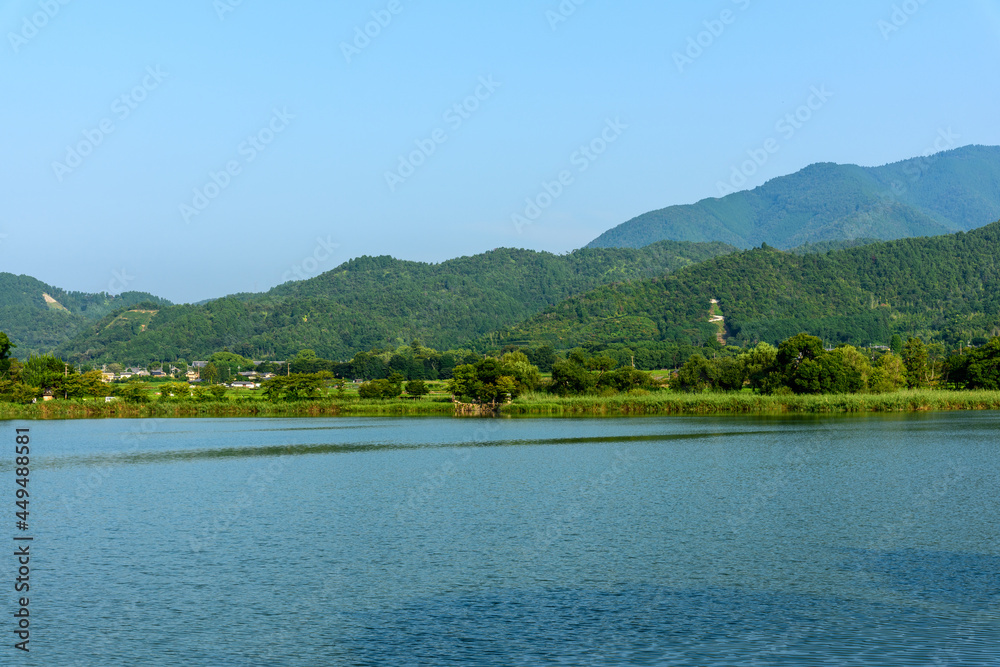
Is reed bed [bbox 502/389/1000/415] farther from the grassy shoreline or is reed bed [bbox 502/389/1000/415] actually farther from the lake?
the lake

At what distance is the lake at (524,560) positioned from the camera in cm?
1641

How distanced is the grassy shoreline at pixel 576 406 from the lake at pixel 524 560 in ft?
118

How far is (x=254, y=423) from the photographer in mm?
83188

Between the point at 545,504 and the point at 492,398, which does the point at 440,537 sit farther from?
the point at 492,398

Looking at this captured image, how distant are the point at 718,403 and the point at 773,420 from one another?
11643 millimetres

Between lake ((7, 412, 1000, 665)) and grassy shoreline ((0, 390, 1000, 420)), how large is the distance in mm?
36053

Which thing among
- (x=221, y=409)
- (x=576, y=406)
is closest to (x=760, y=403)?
(x=576, y=406)

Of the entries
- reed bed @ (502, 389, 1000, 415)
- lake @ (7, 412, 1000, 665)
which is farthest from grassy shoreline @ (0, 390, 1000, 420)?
lake @ (7, 412, 1000, 665)

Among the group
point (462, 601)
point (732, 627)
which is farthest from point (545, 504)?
point (732, 627)

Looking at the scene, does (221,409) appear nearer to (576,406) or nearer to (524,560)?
(576,406)

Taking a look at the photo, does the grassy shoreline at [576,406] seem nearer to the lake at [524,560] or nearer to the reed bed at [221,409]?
the reed bed at [221,409]

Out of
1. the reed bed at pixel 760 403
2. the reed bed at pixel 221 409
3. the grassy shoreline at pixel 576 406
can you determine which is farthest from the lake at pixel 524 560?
the reed bed at pixel 221 409

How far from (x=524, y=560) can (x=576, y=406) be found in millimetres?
65808

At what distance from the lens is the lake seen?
1641 centimetres
